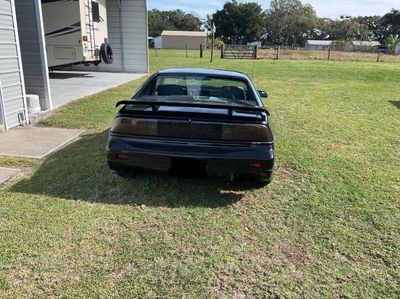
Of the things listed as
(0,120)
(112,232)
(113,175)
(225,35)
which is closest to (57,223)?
(112,232)

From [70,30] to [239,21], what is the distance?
7110cm

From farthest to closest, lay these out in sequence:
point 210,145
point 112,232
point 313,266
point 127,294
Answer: point 210,145 < point 112,232 < point 313,266 < point 127,294

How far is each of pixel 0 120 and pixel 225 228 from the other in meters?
4.35

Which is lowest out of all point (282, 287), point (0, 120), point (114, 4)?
point (282, 287)

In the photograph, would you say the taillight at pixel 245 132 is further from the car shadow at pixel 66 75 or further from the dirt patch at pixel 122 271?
the car shadow at pixel 66 75

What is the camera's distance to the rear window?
13.8 ft

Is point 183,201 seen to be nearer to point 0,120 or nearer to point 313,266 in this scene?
point 313,266

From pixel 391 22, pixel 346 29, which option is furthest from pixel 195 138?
pixel 391 22

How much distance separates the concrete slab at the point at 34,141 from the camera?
4.89 metres

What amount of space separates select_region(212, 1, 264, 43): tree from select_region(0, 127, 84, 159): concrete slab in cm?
7695

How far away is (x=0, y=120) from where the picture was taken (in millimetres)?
5703

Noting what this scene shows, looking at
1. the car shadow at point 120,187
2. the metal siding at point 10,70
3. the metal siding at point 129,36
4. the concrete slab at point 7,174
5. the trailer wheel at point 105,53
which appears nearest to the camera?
the car shadow at point 120,187

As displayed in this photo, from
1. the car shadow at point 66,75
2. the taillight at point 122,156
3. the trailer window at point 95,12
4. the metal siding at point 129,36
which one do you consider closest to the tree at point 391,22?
the metal siding at point 129,36

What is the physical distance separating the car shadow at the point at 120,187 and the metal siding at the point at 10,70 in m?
1.93
